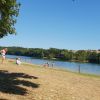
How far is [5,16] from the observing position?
2145 centimetres

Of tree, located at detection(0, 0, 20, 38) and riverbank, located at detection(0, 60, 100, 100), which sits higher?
tree, located at detection(0, 0, 20, 38)

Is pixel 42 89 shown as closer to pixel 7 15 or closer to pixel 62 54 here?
pixel 7 15

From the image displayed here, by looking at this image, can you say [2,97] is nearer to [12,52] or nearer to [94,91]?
[94,91]

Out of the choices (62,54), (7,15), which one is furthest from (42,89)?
(62,54)

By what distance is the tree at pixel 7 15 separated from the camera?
20578 mm

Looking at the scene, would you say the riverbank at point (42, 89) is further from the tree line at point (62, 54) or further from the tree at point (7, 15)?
the tree line at point (62, 54)

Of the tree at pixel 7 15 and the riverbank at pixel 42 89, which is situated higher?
the tree at pixel 7 15

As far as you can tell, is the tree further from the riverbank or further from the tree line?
the tree line

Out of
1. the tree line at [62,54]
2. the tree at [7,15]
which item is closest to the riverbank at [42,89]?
the tree at [7,15]

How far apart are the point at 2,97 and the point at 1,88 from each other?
2.19m

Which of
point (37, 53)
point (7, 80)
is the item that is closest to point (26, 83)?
point (7, 80)

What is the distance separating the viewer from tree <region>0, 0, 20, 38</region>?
67.5ft

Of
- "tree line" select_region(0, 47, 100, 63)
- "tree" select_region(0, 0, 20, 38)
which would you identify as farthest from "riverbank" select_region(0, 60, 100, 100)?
"tree line" select_region(0, 47, 100, 63)

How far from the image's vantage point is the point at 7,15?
21578mm
